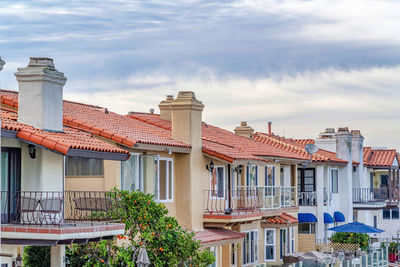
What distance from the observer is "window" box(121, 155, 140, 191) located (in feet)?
86.9

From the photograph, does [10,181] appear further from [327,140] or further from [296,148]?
[327,140]

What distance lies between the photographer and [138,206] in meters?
23.6

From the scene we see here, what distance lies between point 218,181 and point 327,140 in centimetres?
2300

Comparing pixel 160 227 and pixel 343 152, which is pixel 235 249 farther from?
pixel 343 152

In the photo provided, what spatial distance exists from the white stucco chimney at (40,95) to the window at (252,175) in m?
16.2

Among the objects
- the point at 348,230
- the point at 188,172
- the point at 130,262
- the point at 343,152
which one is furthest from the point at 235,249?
the point at 343,152

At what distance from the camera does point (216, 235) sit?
103ft

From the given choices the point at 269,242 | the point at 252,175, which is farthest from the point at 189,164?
the point at 269,242

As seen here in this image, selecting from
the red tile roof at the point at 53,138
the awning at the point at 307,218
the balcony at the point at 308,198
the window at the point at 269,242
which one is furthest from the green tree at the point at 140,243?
the balcony at the point at 308,198

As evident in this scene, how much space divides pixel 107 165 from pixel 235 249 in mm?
11212

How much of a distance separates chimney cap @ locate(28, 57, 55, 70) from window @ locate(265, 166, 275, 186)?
2008 cm

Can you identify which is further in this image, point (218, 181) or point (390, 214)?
point (390, 214)

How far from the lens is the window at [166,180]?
97.0ft

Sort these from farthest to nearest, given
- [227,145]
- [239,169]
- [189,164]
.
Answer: [227,145]
[239,169]
[189,164]
